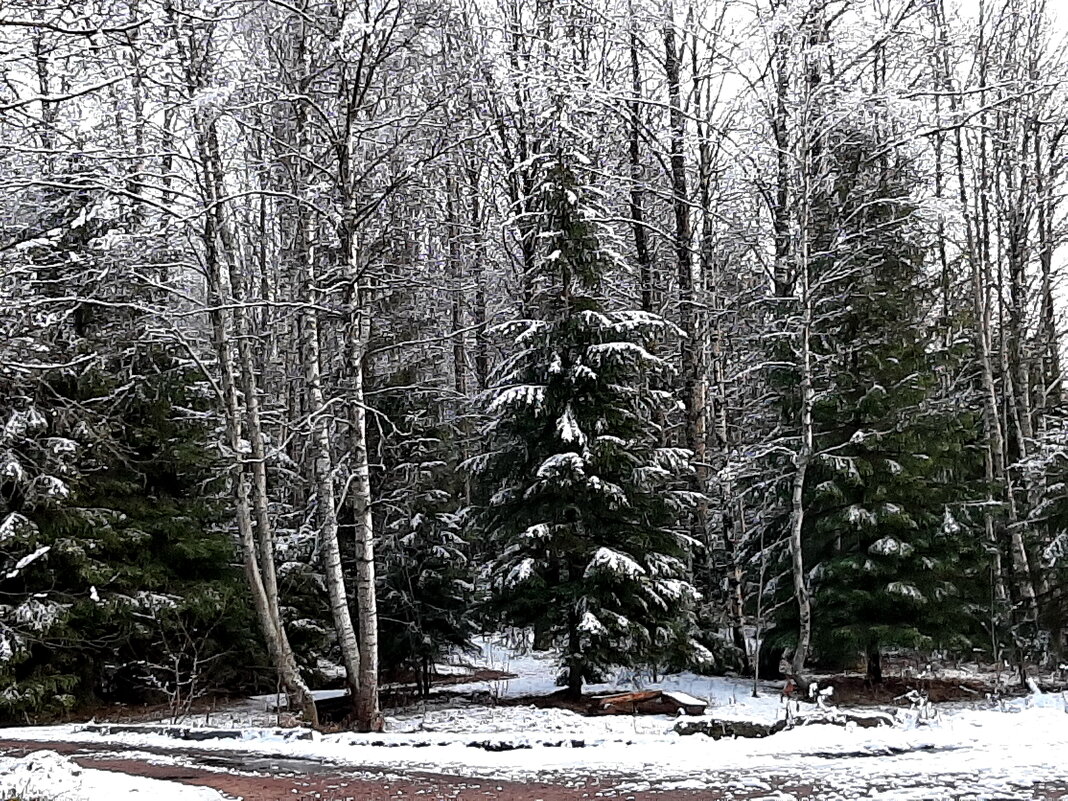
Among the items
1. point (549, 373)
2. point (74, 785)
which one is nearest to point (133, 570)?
point (549, 373)

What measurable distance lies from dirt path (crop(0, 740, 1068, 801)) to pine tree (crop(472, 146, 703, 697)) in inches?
203

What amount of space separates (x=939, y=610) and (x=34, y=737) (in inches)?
498

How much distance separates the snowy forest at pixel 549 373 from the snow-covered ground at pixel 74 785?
4223 mm

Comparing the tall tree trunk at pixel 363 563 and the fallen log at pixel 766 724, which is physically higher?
the tall tree trunk at pixel 363 563

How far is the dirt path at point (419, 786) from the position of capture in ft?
21.0

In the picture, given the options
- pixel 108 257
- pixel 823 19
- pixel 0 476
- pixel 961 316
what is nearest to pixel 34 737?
pixel 0 476

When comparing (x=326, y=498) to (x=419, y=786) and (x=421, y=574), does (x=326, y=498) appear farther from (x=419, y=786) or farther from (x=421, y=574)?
(x=419, y=786)

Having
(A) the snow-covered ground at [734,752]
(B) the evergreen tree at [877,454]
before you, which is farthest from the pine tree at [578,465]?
(B) the evergreen tree at [877,454]

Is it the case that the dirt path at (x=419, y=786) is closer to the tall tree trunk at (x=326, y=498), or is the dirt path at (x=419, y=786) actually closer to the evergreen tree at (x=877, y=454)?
the tall tree trunk at (x=326, y=498)

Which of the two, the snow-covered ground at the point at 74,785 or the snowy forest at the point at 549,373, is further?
the snowy forest at the point at 549,373

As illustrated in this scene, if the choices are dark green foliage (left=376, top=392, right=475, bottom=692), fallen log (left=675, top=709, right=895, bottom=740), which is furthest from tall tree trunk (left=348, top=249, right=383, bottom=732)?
fallen log (left=675, top=709, right=895, bottom=740)

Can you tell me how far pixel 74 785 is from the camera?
6.83 meters

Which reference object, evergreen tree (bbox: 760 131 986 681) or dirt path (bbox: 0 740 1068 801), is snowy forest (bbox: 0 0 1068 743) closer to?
evergreen tree (bbox: 760 131 986 681)

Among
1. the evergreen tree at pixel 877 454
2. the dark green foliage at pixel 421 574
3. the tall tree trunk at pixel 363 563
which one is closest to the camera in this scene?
the tall tree trunk at pixel 363 563
